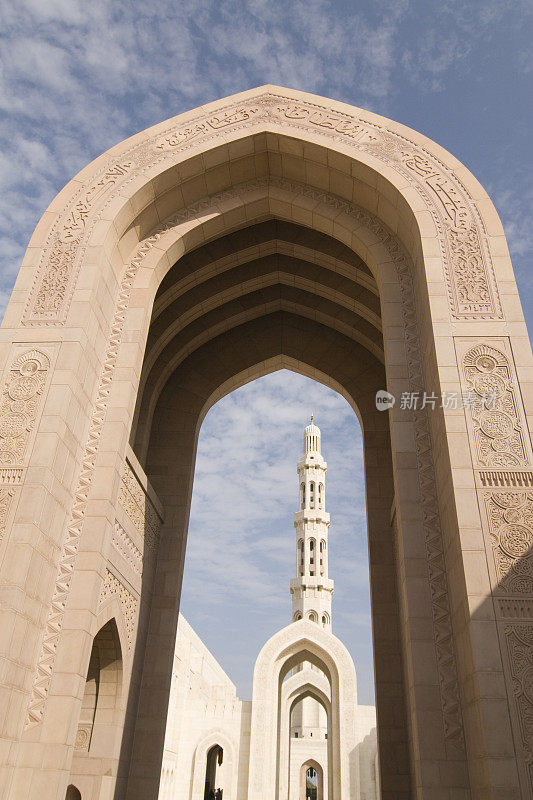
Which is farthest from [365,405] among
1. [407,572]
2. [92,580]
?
[92,580]

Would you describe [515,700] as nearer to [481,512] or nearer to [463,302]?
[481,512]

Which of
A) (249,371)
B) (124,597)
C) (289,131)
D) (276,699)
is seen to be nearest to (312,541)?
(276,699)

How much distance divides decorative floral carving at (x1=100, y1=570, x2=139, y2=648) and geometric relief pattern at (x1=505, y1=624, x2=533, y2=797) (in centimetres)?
439

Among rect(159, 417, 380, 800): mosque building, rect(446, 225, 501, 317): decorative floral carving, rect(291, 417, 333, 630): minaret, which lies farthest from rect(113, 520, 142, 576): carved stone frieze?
rect(291, 417, 333, 630): minaret

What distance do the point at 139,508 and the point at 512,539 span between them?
17.0ft

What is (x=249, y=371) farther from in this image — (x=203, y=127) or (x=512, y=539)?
(x=512, y=539)

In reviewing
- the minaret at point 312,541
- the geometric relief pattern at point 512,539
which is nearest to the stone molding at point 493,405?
the geometric relief pattern at point 512,539

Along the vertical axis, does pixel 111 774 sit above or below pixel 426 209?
below

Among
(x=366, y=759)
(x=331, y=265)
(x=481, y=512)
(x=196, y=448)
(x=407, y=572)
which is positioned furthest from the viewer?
(x=366, y=759)

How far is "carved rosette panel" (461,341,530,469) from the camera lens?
19.5ft

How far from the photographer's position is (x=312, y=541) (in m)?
35.2

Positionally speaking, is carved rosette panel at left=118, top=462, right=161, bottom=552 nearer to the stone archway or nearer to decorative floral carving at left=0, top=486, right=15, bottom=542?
the stone archway

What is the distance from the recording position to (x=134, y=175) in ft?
28.0

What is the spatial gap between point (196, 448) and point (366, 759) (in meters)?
16.8
